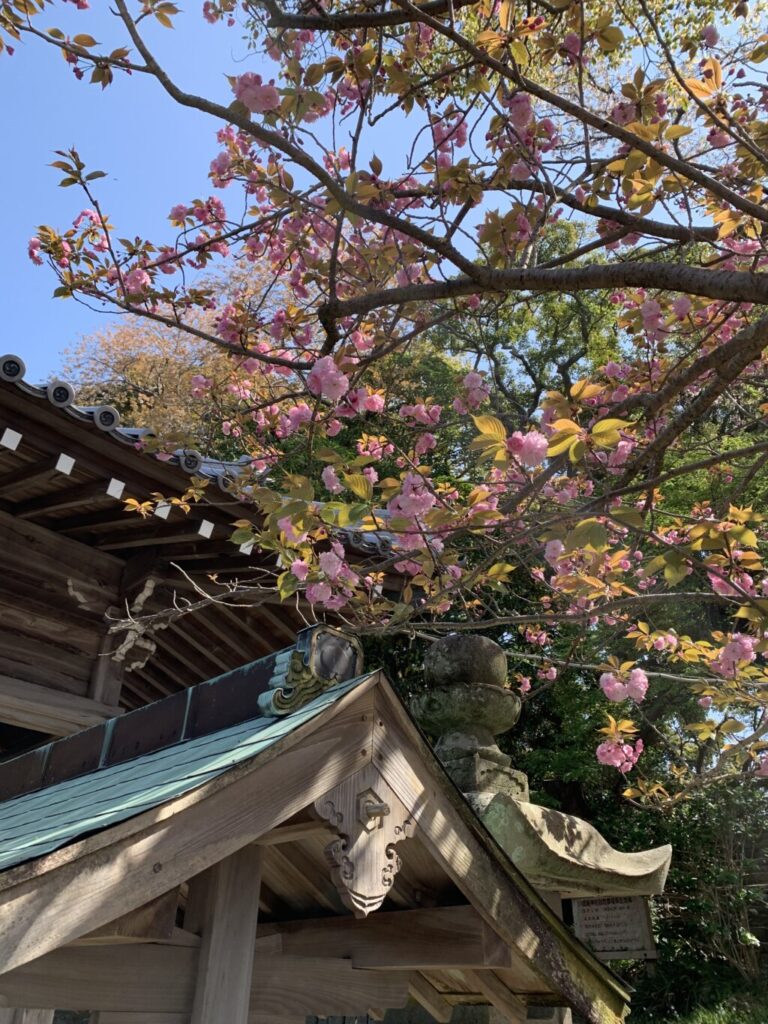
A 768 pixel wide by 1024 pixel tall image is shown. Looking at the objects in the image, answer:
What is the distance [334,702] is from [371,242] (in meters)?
2.87

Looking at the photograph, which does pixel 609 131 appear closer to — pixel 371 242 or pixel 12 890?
pixel 371 242

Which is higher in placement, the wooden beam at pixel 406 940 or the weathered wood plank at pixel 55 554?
the weathered wood plank at pixel 55 554

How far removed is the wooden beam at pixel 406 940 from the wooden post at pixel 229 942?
0.25 metres

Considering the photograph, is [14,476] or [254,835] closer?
[254,835]

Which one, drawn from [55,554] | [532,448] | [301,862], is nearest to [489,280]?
[532,448]

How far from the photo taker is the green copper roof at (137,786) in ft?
4.38

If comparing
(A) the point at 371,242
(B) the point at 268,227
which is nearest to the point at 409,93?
(A) the point at 371,242

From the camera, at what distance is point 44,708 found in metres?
4.05

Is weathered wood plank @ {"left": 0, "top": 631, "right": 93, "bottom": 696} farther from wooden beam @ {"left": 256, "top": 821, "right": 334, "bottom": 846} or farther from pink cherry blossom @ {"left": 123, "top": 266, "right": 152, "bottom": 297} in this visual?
wooden beam @ {"left": 256, "top": 821, "right": 334, "bottom": 846}

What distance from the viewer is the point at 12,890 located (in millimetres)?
1128

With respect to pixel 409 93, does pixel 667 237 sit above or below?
below

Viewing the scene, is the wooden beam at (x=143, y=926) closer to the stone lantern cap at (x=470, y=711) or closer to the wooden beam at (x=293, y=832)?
the wooden beam at (x=293, y=832)

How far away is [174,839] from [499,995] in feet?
3.28

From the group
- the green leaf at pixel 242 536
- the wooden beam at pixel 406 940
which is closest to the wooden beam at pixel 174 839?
the wooden beam at pixel 406 940
